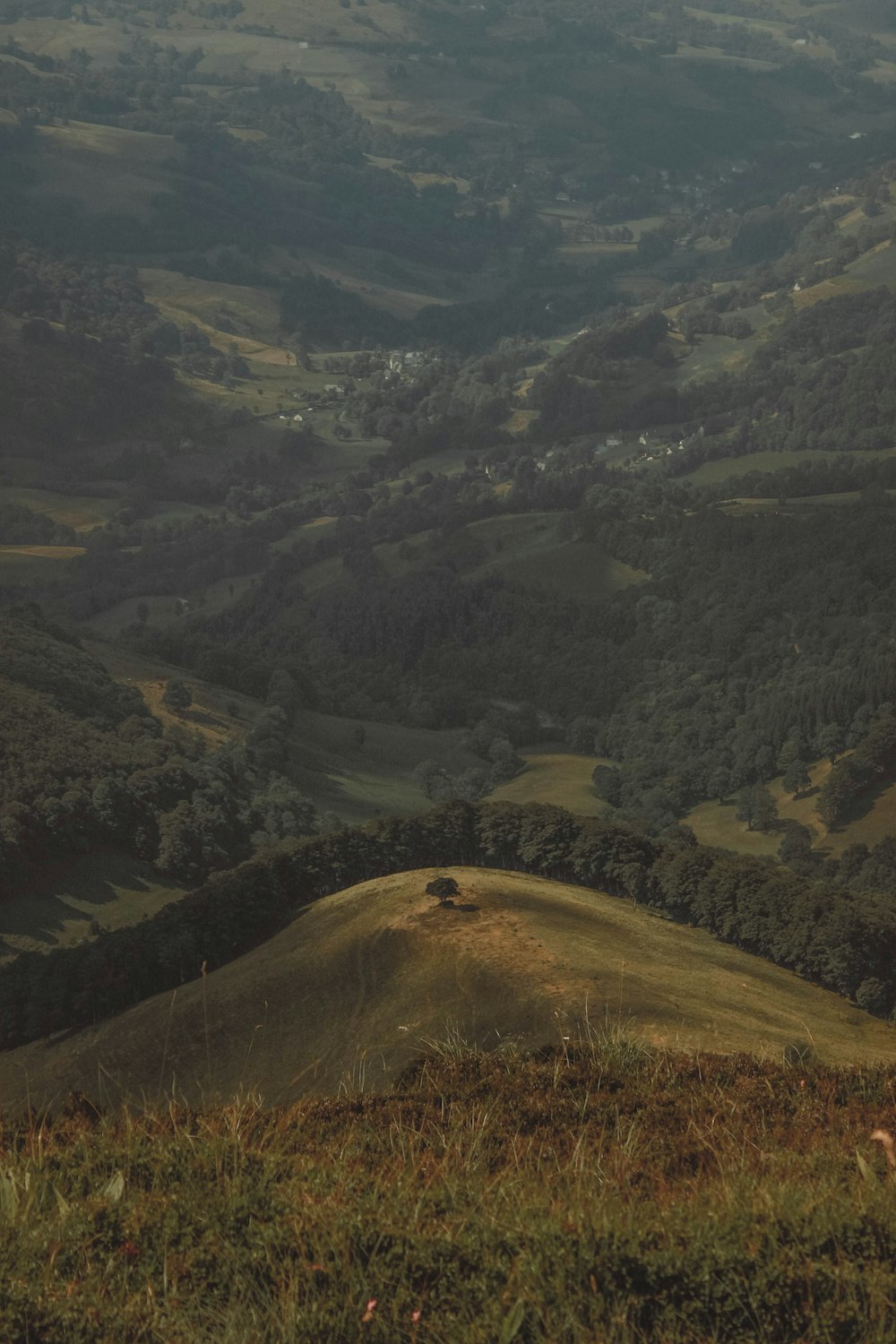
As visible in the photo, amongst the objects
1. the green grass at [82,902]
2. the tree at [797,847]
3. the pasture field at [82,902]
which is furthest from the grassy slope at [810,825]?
the green grass at [82,902]

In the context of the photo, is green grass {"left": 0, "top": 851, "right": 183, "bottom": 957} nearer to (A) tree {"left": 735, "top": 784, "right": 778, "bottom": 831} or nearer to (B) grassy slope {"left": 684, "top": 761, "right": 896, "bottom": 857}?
(B) grassy slope {"left": 684, "top": 761, "right": 896, "bottom": 857}

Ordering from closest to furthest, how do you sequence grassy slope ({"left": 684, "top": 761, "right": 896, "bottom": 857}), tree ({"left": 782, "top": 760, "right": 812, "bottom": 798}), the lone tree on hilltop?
the lone tree on hilltop, grassy slope ({"left": 684, "top": 761, "right": 896, "bottom": 857}), tree ({"left": 782, "top": 760, "right": 812, "bottom": 798})

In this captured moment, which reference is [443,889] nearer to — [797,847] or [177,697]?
[797,847]

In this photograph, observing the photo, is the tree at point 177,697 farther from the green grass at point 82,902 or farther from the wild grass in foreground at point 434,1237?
the wild grass in foreground at point 434,1237

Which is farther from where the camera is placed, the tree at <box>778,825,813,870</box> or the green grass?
the tree at <box>778,825,813,870</box>

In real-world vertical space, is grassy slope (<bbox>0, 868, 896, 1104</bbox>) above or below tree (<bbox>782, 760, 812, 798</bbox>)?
above

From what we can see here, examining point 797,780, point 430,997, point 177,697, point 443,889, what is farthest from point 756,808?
point 430,997

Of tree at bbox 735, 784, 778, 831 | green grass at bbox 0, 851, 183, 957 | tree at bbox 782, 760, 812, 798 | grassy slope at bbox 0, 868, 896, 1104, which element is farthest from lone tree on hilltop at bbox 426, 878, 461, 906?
tree at bbox 782, 760, 812, 798
